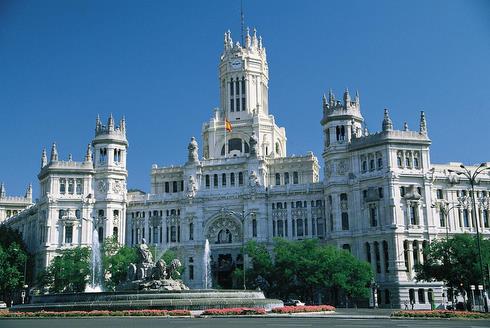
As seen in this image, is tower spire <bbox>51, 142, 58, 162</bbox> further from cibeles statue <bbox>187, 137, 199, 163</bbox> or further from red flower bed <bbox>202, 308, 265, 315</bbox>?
red flower bed <bbox>202, 308, 265, 315</bbox>

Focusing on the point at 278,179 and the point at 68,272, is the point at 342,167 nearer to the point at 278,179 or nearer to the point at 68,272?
the point at 278,179

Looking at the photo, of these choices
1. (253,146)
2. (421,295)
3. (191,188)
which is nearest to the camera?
(421,295)

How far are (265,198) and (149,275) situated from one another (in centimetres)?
5296

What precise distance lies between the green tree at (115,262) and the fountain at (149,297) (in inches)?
Answer: 1273

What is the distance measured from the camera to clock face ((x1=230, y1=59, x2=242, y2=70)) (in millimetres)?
134375

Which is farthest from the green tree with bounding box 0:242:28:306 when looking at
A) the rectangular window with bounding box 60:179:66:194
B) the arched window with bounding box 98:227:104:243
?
the arched window with bounding box 98:227:104:243

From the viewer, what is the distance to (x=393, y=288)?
95.9 meters

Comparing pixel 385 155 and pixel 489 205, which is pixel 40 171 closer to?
pixel 385 155

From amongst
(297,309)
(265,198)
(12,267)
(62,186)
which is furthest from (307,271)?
(12,267)

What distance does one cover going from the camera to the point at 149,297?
55062mm

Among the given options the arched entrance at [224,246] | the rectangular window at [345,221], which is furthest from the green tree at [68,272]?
the rectangular window at [345,221]

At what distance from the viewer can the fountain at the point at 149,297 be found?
5397 centimetres

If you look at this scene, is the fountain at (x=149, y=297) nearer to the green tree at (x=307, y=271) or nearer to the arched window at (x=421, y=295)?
the green tree at (x=307, y=271)

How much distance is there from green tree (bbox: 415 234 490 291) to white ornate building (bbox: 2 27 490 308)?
13.1 m
